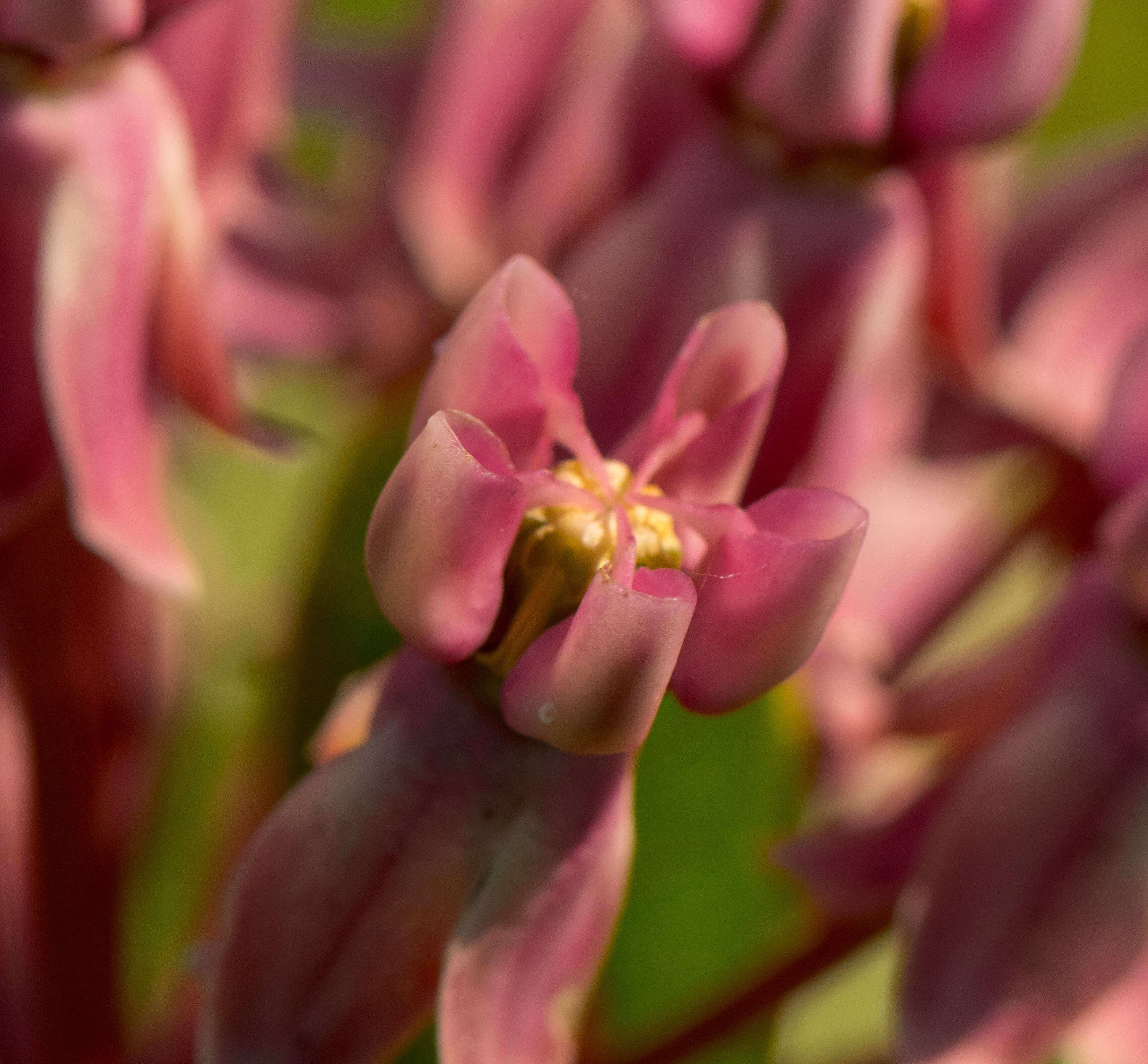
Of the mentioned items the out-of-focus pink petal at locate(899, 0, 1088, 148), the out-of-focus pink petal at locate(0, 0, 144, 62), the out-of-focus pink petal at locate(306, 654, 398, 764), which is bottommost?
the out-of-focus pink petal at locate(306, 654, 398, 764)

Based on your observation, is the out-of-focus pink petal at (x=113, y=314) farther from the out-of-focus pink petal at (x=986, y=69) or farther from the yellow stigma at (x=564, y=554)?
the out-of-focus pink petal at (x=986, y=69)

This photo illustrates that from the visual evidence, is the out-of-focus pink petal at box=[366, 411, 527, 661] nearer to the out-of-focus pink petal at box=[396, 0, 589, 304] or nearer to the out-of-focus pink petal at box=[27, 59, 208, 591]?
the out-of-focus pink petal at box=[27, 59, 208, 591]

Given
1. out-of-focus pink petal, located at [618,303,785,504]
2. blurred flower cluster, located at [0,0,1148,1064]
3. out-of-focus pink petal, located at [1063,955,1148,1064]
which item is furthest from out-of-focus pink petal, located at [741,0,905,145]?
out-of-focus pink petal, located at [1063,955,1148,1064]

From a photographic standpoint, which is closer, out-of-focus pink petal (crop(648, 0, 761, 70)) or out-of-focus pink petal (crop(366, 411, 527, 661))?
out-of-focus pink petal (crop(366, 411, 527, 661))

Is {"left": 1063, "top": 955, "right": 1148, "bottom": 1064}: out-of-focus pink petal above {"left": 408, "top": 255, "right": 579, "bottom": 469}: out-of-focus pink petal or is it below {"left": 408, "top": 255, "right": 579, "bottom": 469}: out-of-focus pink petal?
below

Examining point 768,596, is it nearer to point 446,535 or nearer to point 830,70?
point 446,535

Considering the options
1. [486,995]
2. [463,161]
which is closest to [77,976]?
[486,995]

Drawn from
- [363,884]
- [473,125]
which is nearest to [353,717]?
[363,884]
